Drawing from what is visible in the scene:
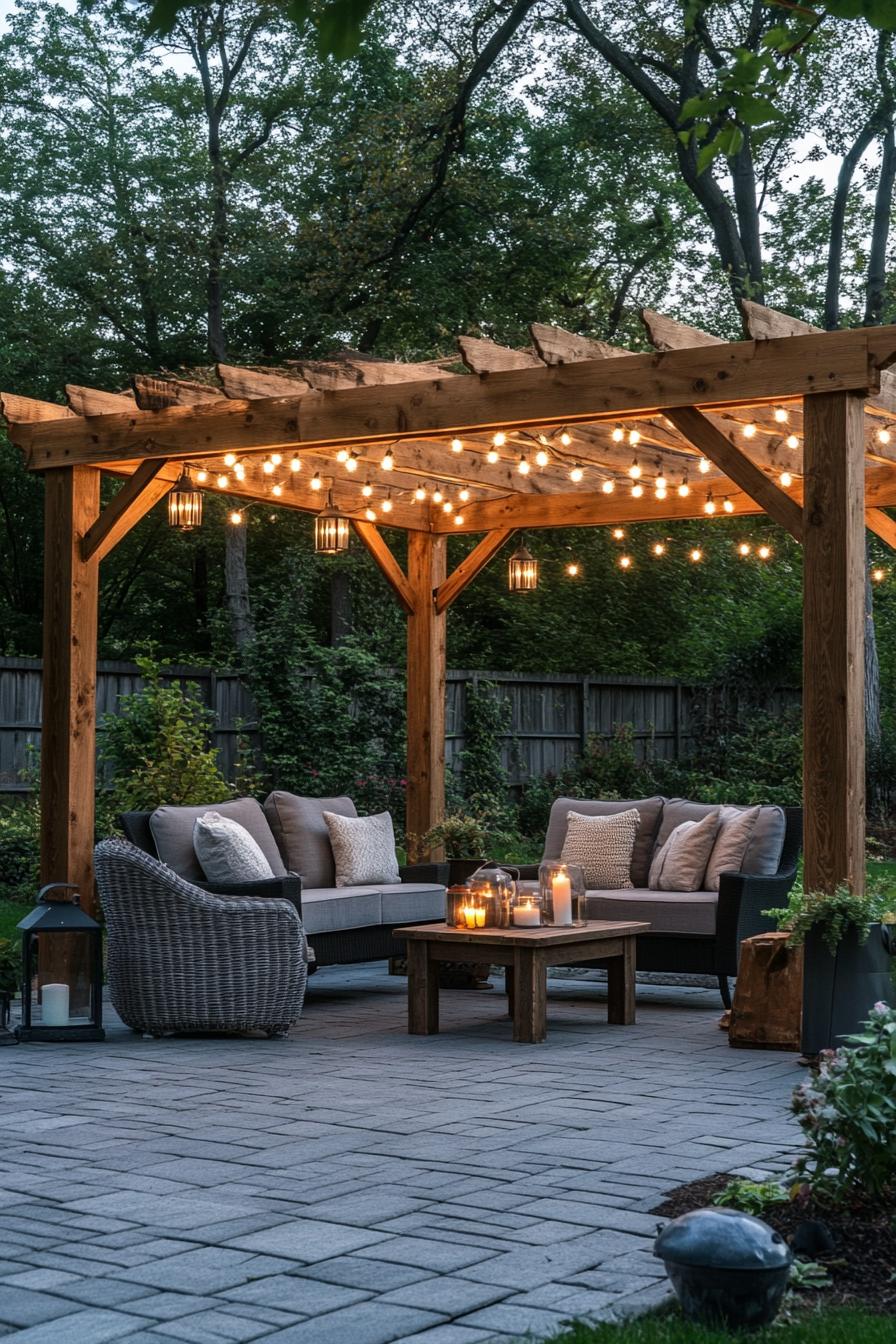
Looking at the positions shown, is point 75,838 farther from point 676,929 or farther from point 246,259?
point 246,259

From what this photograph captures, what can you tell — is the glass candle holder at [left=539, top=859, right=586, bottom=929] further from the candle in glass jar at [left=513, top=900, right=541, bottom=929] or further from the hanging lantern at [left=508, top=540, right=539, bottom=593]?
the hanging lantern at [left=508, top=540, right=539, bottom=593]

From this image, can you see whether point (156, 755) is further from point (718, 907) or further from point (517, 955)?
point (517, 955)

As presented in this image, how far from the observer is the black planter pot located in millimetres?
6246

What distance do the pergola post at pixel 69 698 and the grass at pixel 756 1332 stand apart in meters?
5.38

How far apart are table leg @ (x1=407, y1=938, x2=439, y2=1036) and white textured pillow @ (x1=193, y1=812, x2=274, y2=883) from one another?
0.94 meters

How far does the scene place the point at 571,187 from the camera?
17.3 m

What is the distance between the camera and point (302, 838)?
884cm

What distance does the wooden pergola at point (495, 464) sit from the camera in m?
6.44

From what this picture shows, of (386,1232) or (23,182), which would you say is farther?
(23,182)

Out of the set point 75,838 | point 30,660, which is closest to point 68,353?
point 30,660

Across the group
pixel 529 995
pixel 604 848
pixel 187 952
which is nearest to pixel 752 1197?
pixel 529 995

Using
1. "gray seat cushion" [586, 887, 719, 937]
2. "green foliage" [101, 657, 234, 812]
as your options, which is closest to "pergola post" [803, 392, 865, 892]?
"gray seat cushion" [586, 887, 719, 937]

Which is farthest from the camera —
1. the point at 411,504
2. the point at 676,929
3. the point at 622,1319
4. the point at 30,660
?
the point at 30,660

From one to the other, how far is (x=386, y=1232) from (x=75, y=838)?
4581 millimetres
